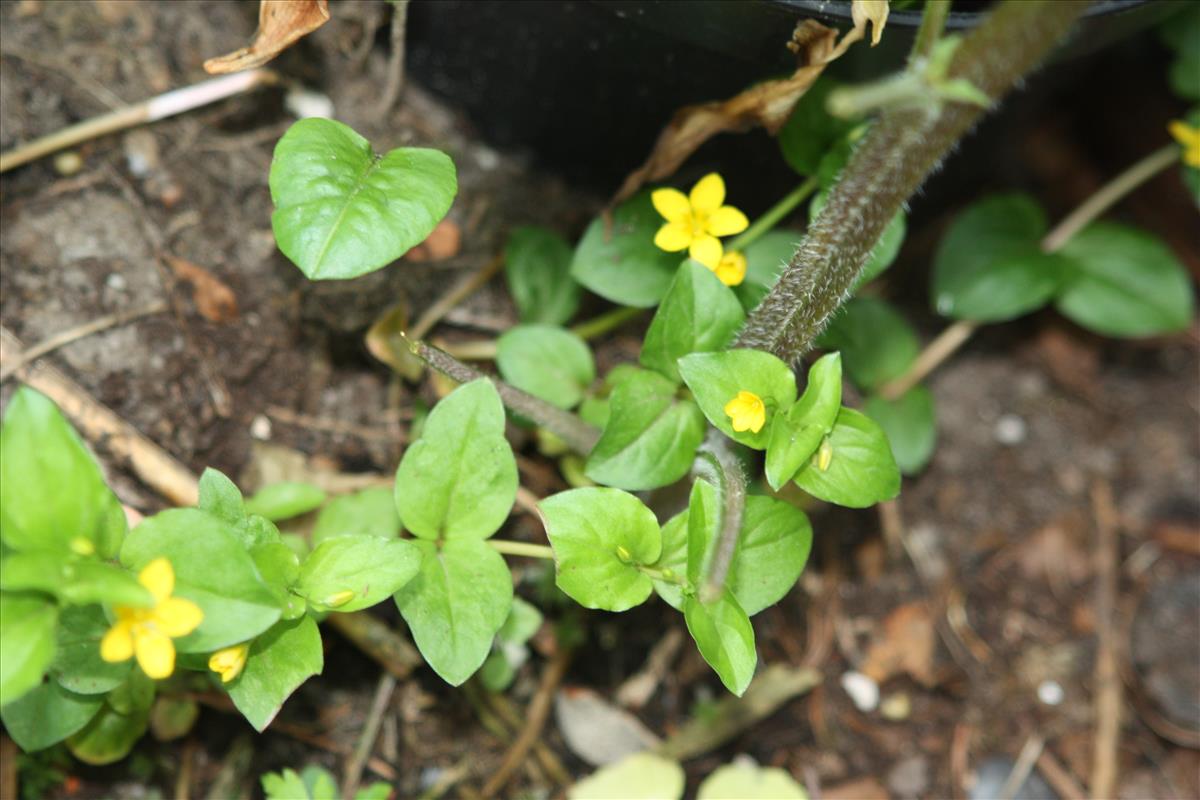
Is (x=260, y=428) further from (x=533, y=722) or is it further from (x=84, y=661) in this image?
(x=533, y=722)

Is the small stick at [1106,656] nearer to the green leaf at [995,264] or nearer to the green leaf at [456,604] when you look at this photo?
the green leaf at [995,264]

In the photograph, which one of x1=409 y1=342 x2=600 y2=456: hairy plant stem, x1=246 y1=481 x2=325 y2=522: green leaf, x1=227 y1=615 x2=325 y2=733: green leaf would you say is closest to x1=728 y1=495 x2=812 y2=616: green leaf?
x1=409 y1=342 x2=600 y2=456: hairy plant stem

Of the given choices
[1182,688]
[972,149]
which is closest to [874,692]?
[1182,688]

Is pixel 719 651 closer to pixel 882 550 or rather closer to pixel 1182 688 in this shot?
pixel 882 550

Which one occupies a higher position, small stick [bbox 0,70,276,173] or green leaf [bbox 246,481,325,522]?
small stick [bbox 0,70,276,173]

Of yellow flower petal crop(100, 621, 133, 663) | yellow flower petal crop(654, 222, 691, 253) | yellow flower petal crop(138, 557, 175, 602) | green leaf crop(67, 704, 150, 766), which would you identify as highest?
yellow flower petal crop(654, 222, 691, 253)

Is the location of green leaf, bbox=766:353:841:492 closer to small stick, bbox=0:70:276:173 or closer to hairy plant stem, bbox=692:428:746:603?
hairy plant stem, bbox=692:428:746:603

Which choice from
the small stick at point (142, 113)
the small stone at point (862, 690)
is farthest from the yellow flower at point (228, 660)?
the small stone at point (862, 690)
